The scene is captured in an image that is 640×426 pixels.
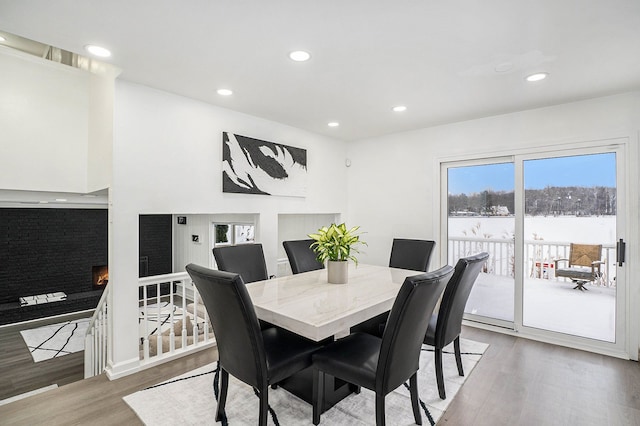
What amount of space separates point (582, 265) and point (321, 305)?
296 centimetres

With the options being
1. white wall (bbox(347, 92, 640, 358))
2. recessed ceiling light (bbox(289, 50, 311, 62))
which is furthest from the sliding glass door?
recessed ceiling light (bbox(289, 50, 311, 62))

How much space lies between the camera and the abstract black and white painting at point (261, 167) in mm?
3475

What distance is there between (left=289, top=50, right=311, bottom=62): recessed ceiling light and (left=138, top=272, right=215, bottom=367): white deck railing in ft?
7.06

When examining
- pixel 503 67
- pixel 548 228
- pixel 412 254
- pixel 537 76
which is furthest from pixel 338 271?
pixel 548 228

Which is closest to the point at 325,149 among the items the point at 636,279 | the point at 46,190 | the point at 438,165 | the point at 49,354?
the point at 438,165

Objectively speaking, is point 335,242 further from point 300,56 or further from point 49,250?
point 49,250

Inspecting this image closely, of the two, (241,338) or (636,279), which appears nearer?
(241,338)

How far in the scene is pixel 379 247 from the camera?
468 centimetres

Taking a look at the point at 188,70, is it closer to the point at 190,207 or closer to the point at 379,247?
the point at 190,207

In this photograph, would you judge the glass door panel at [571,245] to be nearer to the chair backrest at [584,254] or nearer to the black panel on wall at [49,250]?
the chair backrest at [584,254]

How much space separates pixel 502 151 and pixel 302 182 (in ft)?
7.76

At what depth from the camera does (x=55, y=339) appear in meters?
4.94

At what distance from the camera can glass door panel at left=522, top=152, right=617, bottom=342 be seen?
125 inches

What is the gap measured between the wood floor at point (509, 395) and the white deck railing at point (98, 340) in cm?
65
